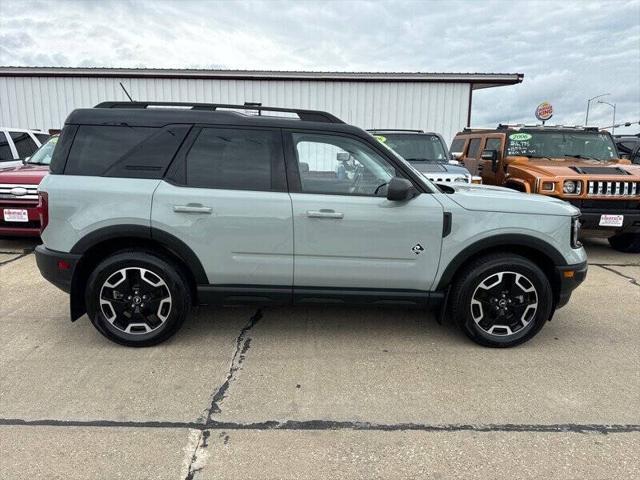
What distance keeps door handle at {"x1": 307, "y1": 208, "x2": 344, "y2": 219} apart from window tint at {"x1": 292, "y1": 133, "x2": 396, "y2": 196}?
172 mm

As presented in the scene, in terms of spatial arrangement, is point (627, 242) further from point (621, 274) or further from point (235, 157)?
point (235, 157)

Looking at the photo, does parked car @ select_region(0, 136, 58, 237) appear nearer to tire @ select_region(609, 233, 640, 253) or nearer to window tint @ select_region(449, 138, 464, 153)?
window tint @ select_region(449, 138, 464, 153)

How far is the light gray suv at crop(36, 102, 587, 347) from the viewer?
3.45m

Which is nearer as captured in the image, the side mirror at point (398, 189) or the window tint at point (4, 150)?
the side mirror at point (398, 189)

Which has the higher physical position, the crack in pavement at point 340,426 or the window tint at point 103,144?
the window tint at point 103,144

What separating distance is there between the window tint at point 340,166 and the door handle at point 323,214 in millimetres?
172

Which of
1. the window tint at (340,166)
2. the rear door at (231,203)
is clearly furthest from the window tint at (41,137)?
the window tint at (340,166)

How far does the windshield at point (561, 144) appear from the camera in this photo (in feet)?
25.5

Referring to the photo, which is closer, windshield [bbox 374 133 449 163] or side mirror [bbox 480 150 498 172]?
side mirror [bbox 480 150 498 172]

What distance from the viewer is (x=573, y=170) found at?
6742 mm

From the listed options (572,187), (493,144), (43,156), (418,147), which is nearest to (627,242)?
(572,187)

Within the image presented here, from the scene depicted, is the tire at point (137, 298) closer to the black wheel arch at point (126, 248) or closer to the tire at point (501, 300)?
the black wheel arch at point (126, 248)

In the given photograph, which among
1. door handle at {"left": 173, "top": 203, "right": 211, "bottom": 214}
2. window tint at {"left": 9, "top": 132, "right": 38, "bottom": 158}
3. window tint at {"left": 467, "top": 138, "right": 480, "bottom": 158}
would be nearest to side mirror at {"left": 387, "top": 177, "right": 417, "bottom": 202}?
door handle at {"left": 173, "top": 203, "right": 211, "bottom": 214}

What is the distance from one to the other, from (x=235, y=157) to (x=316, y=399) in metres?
1.88
